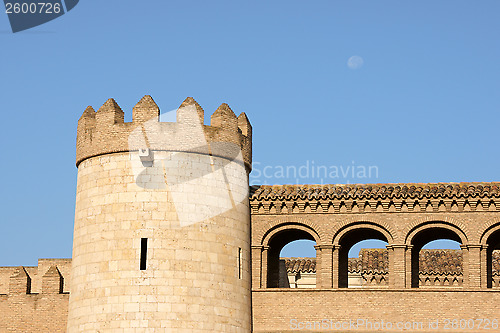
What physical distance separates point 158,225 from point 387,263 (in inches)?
922

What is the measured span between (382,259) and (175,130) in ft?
77.0

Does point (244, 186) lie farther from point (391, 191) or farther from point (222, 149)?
point (391, 191)

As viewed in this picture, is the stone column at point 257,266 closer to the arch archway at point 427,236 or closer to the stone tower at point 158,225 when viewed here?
the stone tower at point 158,225

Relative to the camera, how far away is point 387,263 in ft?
165

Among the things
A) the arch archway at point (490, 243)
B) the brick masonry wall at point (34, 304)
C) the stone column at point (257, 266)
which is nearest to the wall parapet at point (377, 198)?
the arch archway at point (490, 243)

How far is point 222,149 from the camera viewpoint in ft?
103

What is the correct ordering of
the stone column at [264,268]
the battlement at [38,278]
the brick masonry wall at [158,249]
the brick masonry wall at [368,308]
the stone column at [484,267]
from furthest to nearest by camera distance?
the battlement at [38,278]
the stone column at [264,268]
the stone column at [484,267]
the brick masonry wall at [368,308]
the brick masonry wall at [158,249]

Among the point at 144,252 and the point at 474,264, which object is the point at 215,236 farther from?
the point at 474,264

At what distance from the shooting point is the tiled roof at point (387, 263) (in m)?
49.7

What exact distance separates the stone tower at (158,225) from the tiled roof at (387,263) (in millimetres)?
20011

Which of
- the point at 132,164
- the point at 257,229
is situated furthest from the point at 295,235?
the point at 132,164

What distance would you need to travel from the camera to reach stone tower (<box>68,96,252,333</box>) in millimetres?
29141

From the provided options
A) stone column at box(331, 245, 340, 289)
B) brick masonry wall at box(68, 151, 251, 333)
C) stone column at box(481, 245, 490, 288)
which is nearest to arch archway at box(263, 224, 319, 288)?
stone column at box(331, 245, 340, 289)

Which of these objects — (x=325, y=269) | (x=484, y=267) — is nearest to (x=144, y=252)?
(x=325, y=269)
